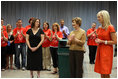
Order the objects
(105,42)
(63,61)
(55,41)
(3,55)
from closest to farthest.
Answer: (105,42) → (63,61) → (55,41) → (3,55)

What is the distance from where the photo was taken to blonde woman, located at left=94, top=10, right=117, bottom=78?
108 inches

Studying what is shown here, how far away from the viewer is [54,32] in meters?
4.66

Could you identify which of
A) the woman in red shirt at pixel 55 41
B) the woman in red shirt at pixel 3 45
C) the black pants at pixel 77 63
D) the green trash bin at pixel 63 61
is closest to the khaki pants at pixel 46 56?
the woman in red shirt at pixel 55 41

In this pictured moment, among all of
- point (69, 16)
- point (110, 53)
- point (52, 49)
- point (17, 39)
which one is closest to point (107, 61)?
point (110, 53)

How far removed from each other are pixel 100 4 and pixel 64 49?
31.7 ft

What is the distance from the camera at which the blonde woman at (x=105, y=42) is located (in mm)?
2734

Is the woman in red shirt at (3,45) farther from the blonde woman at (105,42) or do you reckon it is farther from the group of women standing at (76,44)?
the blonde woman at (105,42)

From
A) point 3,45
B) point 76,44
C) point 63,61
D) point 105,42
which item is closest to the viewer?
point 105,42

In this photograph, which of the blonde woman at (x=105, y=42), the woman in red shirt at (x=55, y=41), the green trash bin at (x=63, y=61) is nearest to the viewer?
the blonde woman at (x=105, y=42)

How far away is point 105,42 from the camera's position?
2764mm

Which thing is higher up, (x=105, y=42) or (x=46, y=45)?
(x=105, y=42)

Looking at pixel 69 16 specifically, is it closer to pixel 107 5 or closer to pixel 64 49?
pixel 107 5

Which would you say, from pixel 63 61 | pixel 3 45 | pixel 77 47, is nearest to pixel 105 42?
pixel 77 47

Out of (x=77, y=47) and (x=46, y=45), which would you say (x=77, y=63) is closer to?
(x=77, y=47)
